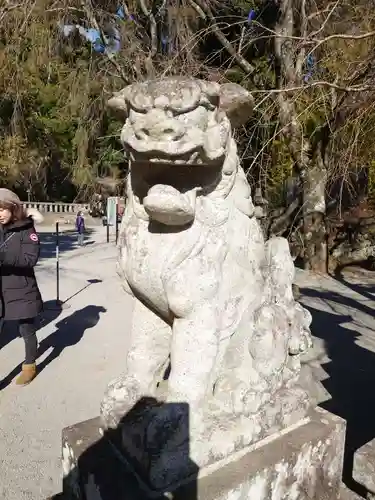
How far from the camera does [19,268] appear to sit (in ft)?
11.1

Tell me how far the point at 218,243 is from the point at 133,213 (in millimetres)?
287

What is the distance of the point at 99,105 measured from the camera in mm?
8180

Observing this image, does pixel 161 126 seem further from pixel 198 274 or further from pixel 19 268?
pixel 19 268

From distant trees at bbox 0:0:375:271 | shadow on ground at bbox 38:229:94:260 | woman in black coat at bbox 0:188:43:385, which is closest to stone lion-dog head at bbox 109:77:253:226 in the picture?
woman in black coat at bbox 0:188:43:385

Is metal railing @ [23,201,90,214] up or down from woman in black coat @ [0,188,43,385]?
down

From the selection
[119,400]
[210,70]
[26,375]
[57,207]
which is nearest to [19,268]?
[26,375]

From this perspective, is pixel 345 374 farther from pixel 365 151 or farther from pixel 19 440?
pixel 19 440

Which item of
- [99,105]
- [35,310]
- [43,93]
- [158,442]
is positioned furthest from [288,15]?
[43,93]

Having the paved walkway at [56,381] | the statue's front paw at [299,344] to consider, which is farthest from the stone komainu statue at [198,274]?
the paved walkway at [56,381]

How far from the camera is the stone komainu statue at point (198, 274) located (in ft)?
4.19

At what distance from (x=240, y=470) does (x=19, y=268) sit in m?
2.44

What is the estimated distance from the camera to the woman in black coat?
3156mm

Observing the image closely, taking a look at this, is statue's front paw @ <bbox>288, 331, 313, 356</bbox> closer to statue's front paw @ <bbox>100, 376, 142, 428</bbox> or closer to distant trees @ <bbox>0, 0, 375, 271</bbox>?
statue's front paw @ <bbox>100, 376, 142, 428</bbox>

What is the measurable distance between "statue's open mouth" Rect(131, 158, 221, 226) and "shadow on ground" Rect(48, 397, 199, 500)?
0.56 metres
